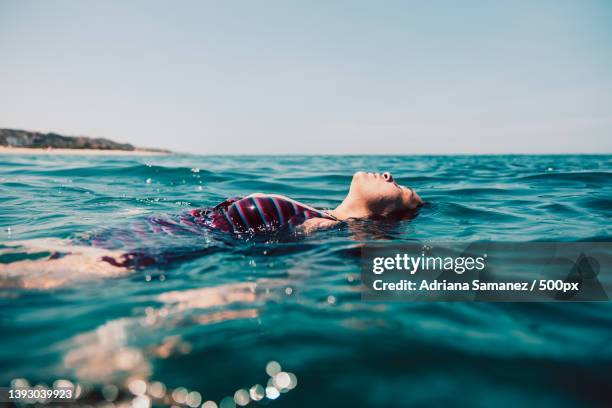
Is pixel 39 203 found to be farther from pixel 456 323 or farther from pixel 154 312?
pixel 456 323

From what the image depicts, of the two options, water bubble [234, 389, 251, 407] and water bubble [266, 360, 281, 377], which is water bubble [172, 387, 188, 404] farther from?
water bubble [266, 360, 281, 377]

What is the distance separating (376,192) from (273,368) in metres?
3.03

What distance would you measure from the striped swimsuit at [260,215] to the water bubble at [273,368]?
212 centimetres

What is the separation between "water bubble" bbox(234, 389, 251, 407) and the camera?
1539 millimetres

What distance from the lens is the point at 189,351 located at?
71.1 inches

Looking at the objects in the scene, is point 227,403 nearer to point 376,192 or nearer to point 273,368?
point 273,368

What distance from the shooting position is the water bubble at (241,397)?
1.54 meters

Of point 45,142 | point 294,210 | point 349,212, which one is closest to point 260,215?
point 294,210

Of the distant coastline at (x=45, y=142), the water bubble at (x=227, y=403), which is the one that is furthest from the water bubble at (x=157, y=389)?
the distant coastline at (x=45, y=142)

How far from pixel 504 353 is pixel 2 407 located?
2.27 meters

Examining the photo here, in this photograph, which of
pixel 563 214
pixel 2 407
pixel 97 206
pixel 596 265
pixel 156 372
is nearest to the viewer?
pixel 2 407

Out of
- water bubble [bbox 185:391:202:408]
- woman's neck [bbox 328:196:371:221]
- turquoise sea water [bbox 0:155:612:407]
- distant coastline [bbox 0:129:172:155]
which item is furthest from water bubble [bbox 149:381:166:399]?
→ distant coastline [bbox 0:129:172:155]

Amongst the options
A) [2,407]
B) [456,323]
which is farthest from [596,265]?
[2,407]

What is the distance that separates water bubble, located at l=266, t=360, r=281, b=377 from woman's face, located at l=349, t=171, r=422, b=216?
2.79m
